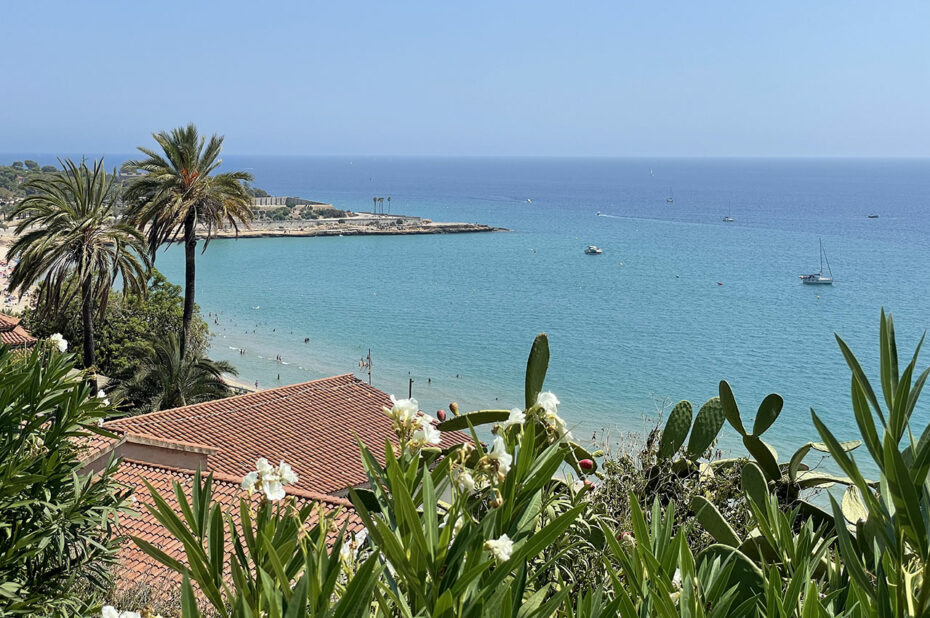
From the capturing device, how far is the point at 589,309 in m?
62.1

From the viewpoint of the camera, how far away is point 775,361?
158 feet

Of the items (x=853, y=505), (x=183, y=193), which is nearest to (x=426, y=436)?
(x=853, y=505)

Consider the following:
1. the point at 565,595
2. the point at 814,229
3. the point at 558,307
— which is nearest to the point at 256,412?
the point at 565,595

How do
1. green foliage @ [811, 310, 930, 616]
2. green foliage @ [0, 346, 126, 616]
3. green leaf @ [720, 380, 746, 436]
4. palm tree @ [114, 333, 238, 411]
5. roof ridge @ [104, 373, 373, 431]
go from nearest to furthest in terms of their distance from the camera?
1. green foliage @ [811, 310, 930, 616]
2. green foliage @ [0, 346, 126, 616]
3. green leaf @ [720, 380, 746, 436]
4. roof ridge @ [104, 373, 373, 431]
5. palm tree @ [114, 333, 238, 411]

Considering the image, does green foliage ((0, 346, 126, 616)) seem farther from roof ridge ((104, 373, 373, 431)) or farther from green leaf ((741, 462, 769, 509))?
roof ridge ((104, 373, 373, 431))

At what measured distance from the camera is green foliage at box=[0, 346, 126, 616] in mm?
3887

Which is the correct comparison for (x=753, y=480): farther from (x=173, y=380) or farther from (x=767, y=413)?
(x=173, y=380)

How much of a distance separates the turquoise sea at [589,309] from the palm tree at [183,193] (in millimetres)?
12647

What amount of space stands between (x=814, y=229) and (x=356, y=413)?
106 m

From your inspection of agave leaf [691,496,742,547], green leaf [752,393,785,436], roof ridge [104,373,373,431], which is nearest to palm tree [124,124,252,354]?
roof ridge [104,373,373,431]

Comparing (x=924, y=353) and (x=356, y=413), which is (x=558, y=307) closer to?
(x=924, y=353)

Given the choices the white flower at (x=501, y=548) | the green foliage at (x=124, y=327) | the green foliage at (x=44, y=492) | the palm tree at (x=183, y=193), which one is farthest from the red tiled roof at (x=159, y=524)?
the green foliage at (x=124, y=327)

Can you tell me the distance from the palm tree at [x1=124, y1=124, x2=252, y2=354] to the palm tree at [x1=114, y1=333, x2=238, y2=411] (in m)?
0.64

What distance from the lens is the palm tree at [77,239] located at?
19.0 metres
